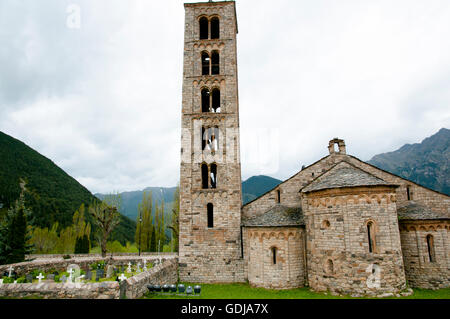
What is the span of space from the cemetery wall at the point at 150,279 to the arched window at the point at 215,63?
53.8 ft

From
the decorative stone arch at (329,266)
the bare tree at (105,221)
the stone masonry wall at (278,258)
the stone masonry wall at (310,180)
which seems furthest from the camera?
the bare tree at (105,221)

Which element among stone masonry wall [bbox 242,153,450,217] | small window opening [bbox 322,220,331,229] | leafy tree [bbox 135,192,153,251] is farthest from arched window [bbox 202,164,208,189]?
leafy tree [bbox 135,192,153,251]

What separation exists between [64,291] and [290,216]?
12.8 meters

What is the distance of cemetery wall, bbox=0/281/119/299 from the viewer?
10500mm

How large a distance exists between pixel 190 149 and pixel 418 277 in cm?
1698

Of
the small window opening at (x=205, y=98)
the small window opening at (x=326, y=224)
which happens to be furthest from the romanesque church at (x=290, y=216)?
the small window opening at (x=205, y=98)

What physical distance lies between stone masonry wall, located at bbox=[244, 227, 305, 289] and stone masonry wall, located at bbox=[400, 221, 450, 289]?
643cm

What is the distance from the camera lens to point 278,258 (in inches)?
612

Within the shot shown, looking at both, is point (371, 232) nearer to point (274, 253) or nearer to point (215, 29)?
point (274, 253)

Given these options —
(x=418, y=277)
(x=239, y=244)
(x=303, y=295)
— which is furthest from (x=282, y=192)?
(x=418, y=277)

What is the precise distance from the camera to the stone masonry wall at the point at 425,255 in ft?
48.9

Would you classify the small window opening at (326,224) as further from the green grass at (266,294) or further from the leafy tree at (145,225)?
the leafy tree at (145,225)

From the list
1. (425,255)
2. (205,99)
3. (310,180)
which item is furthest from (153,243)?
(425,255)

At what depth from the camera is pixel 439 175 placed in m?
82.0
